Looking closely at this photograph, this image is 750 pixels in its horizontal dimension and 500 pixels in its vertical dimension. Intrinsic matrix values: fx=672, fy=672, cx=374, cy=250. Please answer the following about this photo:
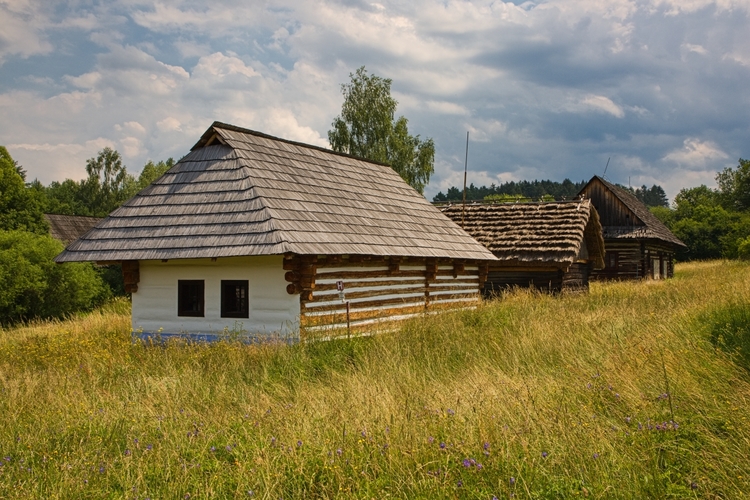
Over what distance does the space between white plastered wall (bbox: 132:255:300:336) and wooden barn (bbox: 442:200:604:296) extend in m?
9.14

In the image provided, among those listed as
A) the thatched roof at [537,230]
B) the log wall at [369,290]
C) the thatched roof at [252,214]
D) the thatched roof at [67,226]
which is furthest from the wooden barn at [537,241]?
the thatched roof at [67,226]

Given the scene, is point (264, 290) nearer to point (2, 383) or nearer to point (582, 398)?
point (2, 383)

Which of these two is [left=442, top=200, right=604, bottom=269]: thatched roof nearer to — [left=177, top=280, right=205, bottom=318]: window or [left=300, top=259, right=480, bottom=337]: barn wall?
[left=300, top=259, right=480, bottom=337]: barn wall

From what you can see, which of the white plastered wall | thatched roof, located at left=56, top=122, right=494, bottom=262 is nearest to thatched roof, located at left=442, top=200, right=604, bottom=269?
thatched roof, located at left=56, top=122, right=494, bottom=262

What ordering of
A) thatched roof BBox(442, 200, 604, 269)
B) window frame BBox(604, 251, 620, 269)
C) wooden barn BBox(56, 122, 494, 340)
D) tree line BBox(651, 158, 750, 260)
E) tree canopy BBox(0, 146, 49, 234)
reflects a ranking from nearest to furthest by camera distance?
1. wooden barn BBox(56, 122, 494, 340)
2. thatched roof BBox(442, 200, 604, 269)
3. tree canopy BBox(0, 146, 49, 234)
4. window frame BBox(604, 251, 620, 269)
5. tree line BBox(651, 158, 750, 260)

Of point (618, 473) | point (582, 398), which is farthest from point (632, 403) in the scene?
point (618, 473)

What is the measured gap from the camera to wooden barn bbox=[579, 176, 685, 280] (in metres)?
30.7

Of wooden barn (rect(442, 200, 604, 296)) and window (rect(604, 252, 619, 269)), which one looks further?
window (rect(604, 252, 619, 269))

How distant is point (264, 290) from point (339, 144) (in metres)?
25.9

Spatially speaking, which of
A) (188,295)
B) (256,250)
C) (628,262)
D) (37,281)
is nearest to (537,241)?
(188,295)

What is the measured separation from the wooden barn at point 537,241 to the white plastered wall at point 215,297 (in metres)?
9.14

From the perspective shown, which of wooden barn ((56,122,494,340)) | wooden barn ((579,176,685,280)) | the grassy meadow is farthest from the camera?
wooden barn ((579,176,685,280))

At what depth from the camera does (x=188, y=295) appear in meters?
11.8

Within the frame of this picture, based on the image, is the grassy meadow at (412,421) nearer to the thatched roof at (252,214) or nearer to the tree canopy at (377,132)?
the thatched roof at (252,214)
